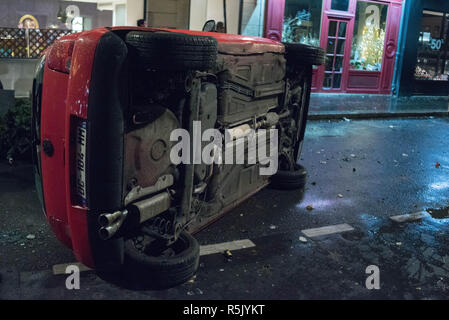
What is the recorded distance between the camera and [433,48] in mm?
18484

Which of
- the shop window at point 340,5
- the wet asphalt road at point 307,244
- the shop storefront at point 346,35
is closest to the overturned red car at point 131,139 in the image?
the wet asphalt road at point 307,244

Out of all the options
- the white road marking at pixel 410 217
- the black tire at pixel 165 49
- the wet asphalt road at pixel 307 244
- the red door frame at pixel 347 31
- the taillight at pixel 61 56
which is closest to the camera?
the black tire at pixel 165 49

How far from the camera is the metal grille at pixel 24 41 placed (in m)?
11.1

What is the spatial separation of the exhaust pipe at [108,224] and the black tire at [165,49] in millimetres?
980

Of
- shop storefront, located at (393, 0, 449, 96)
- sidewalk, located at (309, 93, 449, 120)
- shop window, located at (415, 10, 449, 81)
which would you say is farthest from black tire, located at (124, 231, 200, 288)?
shop window, located at (415, 10, 449, 81)

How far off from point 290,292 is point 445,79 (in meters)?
18.5

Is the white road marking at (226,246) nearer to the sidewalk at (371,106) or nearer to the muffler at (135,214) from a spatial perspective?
the muffler at (135,214)

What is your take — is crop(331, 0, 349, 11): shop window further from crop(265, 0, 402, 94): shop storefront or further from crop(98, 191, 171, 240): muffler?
crop(98, 191, 171, 240): muffler

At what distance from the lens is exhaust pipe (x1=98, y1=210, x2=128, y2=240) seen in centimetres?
293

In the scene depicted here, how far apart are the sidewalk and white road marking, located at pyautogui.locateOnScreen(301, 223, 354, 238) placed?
24.2ft

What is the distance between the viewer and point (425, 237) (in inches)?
182

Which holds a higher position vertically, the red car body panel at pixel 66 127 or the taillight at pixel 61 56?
the taillight at pixel 61 56

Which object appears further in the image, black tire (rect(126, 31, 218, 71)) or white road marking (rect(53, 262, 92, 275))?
white road marking (rect(53, 262, 92, 275))

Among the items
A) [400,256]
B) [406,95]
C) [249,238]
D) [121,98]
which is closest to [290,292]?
[249,238]
